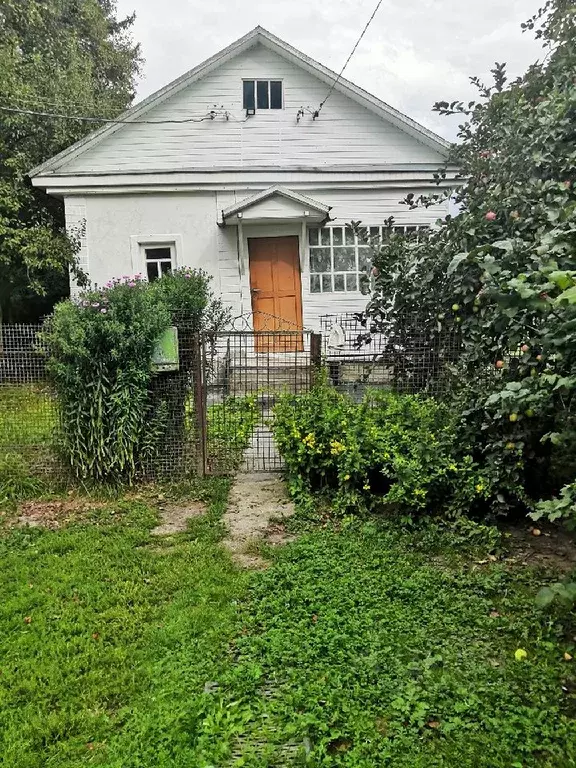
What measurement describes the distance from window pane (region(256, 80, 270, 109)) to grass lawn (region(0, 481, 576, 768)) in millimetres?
8890

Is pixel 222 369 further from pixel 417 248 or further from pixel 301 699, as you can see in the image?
pixel 301 699

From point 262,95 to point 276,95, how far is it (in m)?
0.27

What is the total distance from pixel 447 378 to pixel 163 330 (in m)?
2.79

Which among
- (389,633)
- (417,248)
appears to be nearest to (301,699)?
(389,633)

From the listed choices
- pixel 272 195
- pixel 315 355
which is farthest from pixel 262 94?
pixel 315 355

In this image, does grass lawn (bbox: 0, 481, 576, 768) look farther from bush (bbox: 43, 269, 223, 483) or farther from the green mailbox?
the green mailbox

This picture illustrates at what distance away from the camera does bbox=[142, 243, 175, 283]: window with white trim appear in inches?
401

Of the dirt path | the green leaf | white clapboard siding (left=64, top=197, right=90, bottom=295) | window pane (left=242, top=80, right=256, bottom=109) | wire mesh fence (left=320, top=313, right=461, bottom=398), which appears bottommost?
the dirt path

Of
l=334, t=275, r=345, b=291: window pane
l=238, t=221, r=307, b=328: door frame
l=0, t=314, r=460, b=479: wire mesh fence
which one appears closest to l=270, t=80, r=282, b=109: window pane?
l=238, t=221, r=307, b=328: door frame

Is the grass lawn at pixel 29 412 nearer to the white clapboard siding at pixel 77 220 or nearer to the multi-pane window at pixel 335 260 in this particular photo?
the white clapboard siding at pixel 77 220

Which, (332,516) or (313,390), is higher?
(313,390)

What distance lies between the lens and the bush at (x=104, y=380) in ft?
16.1

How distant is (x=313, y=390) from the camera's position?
5.20 meters

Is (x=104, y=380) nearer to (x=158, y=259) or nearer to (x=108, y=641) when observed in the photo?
(x=108, y=641)
